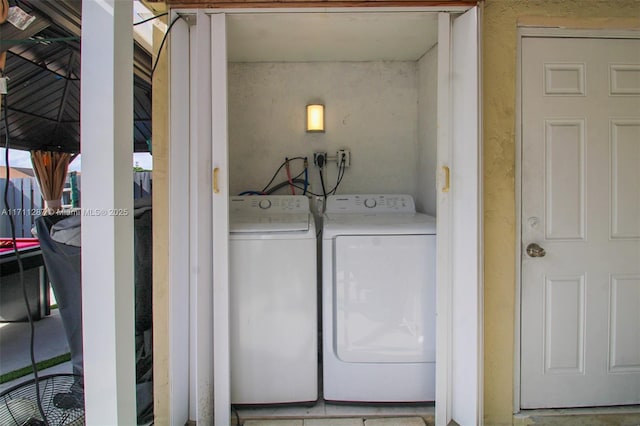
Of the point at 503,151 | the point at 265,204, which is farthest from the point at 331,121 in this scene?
the point at 503,151

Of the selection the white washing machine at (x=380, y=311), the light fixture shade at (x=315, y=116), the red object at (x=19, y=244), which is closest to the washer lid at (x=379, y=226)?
the white washing machine at (x=380, y=311)

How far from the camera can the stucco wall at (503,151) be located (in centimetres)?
157

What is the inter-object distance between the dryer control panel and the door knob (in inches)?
30.8

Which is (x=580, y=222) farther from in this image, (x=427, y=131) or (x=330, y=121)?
(x=330, y=121)

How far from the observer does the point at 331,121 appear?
2490mm

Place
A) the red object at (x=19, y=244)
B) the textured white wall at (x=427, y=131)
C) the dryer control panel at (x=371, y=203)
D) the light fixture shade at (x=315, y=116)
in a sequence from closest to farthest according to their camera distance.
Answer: the textured white wall at (x=427, y=131) → the dryer control panel at (x=371, y=203) → the light fixture shade at (x=315, y=116) → the red object at (x=19, y=244)

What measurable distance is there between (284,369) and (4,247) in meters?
2.76

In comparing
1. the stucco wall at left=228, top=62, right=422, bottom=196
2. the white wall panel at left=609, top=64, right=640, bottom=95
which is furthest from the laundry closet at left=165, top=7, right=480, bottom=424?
the white wall panel at left=609, top=64, right=640, bottom=95

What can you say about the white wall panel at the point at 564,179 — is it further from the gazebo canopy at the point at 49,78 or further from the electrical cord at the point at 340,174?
the gazebo canopy at the point at 49,78

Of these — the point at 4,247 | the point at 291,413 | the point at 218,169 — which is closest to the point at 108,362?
the point at 218,169

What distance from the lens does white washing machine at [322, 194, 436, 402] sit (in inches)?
66.9

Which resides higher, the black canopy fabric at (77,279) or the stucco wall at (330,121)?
the stucco wall at (330,121)

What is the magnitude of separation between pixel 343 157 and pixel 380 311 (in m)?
1.24

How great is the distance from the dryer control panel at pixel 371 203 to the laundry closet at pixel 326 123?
0.51 feet
